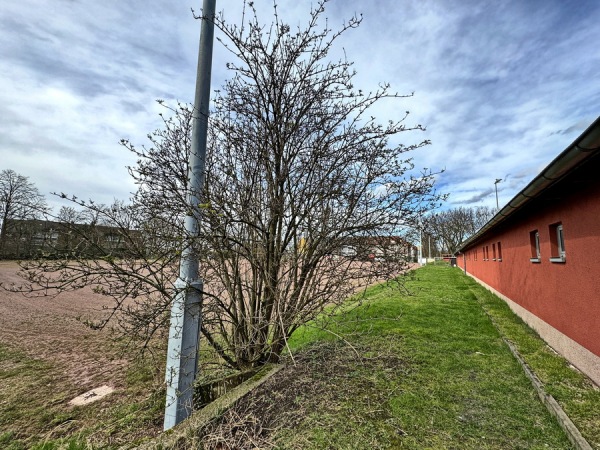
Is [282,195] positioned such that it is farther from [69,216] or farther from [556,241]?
[556,241]

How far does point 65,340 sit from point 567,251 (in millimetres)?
9869

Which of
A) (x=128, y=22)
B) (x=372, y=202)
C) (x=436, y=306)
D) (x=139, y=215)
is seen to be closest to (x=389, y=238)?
(x=372, y=202)

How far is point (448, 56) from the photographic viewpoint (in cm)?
666

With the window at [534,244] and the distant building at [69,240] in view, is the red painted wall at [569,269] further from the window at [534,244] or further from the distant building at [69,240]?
the distant building at [69,240]

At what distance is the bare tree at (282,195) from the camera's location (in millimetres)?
3465

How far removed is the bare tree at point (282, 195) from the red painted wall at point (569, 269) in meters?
2.00

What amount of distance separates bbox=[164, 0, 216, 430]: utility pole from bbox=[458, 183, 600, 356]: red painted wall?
15.1 ft

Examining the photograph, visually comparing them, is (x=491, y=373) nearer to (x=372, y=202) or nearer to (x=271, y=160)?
(x=372, y=202)

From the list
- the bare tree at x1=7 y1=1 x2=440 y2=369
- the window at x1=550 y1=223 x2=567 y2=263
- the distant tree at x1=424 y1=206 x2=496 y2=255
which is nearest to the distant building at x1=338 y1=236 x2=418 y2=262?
the bare tree at x1=7 y1=1 x2=440 y2=369

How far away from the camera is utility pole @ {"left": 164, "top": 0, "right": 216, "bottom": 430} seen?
2.80 m

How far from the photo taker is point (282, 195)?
12.2 ft

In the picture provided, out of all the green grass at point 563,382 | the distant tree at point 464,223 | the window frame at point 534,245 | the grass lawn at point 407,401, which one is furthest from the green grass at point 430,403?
the distant tree at point 464,223

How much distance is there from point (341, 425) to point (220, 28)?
4160 millimetres

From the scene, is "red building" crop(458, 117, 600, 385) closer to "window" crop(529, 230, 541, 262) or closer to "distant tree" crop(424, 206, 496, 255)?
"window" crop(529, 230, 541, 262)
